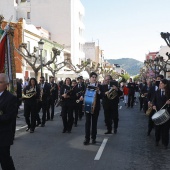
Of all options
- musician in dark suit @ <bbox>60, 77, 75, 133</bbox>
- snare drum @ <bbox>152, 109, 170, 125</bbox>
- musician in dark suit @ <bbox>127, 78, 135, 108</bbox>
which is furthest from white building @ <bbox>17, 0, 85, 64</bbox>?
snare drum @ <bbox>152, 109, 170, 125</bbox>

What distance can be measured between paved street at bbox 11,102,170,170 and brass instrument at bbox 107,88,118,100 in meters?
1.21

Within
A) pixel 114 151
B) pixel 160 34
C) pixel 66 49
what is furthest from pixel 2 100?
pixel 66 49

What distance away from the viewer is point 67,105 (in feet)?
42.2

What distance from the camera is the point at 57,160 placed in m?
8.11

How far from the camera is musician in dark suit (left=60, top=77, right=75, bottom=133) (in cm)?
1274

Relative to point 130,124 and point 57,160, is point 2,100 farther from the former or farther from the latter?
point 130,124

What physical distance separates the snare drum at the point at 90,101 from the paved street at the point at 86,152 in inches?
37.4

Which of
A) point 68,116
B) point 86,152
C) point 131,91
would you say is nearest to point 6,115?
point 86,152

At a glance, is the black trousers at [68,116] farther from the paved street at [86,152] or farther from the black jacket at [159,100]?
the black jacket at [159,100]

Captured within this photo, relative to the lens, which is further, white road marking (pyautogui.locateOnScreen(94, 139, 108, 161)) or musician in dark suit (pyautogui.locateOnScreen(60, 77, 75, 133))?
musician in dark suit (pyautogui.locateOnScreen(60, 77, 75, 133))

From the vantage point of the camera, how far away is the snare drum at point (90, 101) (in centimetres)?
999

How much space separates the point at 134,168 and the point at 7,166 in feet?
9.55

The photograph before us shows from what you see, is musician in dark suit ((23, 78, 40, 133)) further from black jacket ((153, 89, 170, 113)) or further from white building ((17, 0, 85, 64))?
white building ((17, 0, 85, 64))

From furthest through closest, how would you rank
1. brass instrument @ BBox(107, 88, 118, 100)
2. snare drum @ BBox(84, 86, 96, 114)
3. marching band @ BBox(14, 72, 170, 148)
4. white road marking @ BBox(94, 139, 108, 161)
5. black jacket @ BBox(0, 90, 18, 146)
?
brass instrument @ BBox(107, 88, 118, 100), snare drum @ BBox(84, 86, 96, 114), marching band @ BBox(14, 72, 170, 148), white road marking @ BBox(94, 139, 108, 161), black jacket @ BBox(0, 90, 18, 146)
